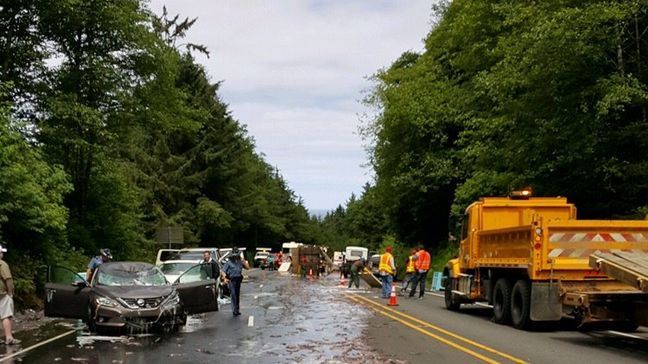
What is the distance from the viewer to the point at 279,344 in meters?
12.0

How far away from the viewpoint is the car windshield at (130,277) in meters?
14.9

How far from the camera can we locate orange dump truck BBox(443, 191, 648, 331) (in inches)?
480

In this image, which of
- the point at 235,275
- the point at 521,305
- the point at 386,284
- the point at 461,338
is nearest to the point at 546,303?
the point at 521,305

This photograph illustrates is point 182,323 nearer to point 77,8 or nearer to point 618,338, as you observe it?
point 618,338

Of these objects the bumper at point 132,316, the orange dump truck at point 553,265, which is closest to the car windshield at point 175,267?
the bumper at point 132,316

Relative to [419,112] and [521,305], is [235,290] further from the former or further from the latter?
[419,112]

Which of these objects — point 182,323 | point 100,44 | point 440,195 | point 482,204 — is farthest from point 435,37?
point 182,323

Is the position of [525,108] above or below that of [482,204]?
above

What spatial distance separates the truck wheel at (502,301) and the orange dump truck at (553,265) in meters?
0.02

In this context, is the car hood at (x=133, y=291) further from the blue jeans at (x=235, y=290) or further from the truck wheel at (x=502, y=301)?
the truck wheel at (x=502, y=301)

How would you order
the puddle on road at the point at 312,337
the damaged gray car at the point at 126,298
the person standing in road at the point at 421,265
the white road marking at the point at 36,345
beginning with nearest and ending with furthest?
1. the puddle on road at the point at 312,337
2. the white road marking at the point at 36,345
3. the damaged gray car at the point at 126,298
4. the person standing in road at the point at 421,265

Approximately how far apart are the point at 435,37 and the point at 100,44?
22.9 meters

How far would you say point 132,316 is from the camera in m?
13.3

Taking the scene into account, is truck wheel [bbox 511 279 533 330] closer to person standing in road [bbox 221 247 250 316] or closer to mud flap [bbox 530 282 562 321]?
mud flap [bbox 530 282 562 321]
